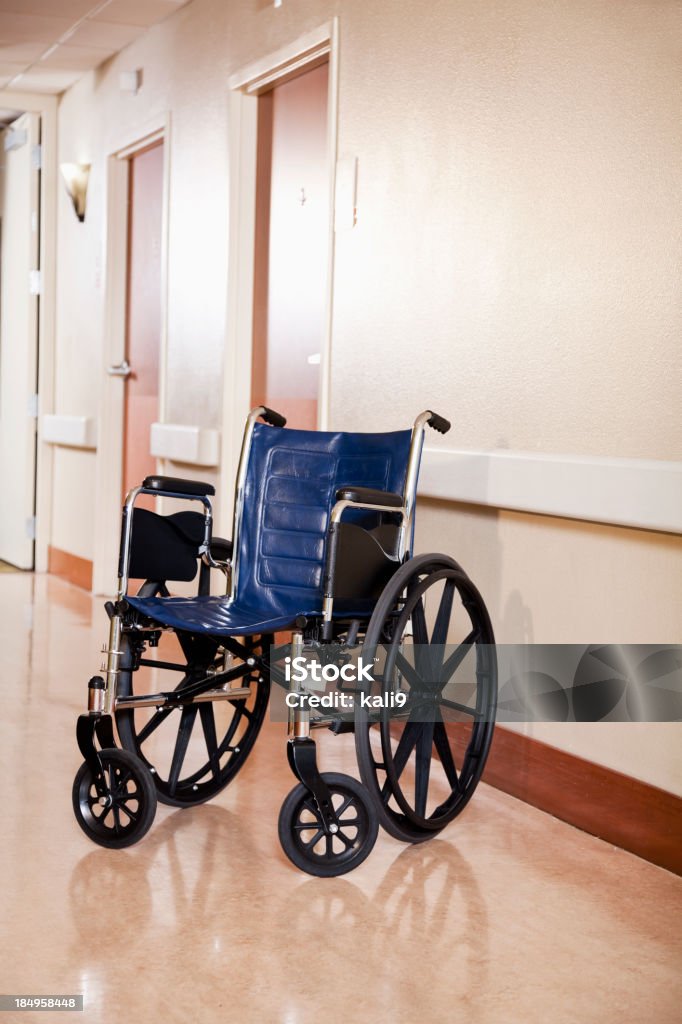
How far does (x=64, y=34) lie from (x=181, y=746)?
3775 mm

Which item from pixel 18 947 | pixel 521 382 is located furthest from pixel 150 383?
pixel 18 947

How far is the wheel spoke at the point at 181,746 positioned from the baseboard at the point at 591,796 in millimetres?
769

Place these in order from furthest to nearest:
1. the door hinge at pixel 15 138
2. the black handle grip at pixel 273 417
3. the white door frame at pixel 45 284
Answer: the door hinge at pixel 15 138, the white door frame at pixel 45 284, the black handle grip at pixel 273 417

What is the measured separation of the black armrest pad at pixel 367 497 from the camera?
2.39 m

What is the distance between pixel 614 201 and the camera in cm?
257

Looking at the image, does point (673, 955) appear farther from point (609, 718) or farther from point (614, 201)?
point (614, 201)

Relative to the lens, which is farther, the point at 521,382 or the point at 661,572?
the point at 521,382

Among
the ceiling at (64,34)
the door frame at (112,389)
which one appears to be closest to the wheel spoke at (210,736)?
the door frame at (112,389)

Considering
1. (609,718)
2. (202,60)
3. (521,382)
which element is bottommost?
(609,718)

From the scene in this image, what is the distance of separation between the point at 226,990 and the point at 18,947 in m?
0.38

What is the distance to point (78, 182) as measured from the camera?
6090 millimetres

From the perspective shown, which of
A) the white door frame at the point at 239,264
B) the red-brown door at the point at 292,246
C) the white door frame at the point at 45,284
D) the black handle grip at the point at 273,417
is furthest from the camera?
the white door frame at the point at 45,284

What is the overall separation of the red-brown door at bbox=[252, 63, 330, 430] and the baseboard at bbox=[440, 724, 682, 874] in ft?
4.63

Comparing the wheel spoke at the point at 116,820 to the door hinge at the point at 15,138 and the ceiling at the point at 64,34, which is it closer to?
the ceiling at the point at 64,34
